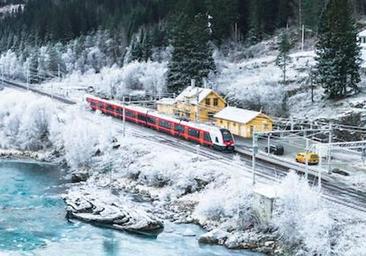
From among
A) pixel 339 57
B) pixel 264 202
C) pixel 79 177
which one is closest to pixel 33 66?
pixel 79 177

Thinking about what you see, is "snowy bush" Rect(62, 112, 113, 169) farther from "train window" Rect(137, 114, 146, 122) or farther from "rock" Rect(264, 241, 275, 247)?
"rock" Rect(264, 241, 275, 247)

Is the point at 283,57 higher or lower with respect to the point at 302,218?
higher

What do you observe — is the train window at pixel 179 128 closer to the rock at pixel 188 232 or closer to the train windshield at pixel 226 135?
the train windshield at pixel 226 135

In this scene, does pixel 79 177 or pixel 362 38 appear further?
pixel 362 38

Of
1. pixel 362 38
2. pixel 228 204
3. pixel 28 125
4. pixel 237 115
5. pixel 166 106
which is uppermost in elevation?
pixel 362 38

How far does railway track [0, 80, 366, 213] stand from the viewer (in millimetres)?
43062

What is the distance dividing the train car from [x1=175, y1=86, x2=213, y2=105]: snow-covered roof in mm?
4471

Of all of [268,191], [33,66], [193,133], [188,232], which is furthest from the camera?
[33,66]

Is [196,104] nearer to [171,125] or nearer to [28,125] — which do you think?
[171,125]

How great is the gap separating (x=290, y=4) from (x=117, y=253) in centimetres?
7167

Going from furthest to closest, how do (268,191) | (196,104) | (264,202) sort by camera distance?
(196,104), (268,191), (264,202)

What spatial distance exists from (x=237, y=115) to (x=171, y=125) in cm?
685

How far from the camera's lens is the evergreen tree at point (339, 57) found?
66.5 metres

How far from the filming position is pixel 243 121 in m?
65.1
